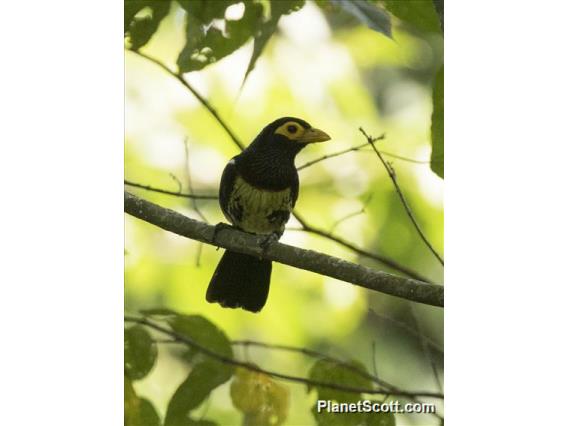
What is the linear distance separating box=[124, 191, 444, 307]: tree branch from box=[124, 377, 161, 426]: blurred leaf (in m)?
0.46

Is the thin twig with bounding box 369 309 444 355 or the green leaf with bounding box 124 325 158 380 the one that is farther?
the thin twig with bounding box 369 309 444 355

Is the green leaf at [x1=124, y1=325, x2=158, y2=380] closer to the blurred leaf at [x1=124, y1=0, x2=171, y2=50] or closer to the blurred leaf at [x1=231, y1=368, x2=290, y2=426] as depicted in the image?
the blurred leaf at [x1=231, y1=368, x2=290, y2=426]

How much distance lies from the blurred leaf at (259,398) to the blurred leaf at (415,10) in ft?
3.54

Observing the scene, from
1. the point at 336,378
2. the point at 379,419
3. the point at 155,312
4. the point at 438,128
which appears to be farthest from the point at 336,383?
the point at 438,128

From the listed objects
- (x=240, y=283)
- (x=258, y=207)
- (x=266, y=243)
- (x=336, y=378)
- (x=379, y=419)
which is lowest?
(x=379, y=419)

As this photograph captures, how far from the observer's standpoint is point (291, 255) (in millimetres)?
2271

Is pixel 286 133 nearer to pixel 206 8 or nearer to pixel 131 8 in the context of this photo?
pixel 206 8

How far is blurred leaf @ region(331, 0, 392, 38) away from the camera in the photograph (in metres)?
2.36

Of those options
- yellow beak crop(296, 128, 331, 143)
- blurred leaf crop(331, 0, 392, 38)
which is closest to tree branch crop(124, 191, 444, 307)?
yellow beak crop(296, 128, 331, 143)

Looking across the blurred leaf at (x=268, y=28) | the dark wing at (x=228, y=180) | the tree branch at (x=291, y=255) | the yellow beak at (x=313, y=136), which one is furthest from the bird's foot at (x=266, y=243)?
the blurred leaf at (x=268, y=28)

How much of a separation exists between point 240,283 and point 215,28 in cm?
73

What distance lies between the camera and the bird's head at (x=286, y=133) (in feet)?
8.53

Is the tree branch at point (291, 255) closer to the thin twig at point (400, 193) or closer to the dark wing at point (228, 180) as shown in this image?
the dark wing at point (228, 180)

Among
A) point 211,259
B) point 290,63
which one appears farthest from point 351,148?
point 211,259
